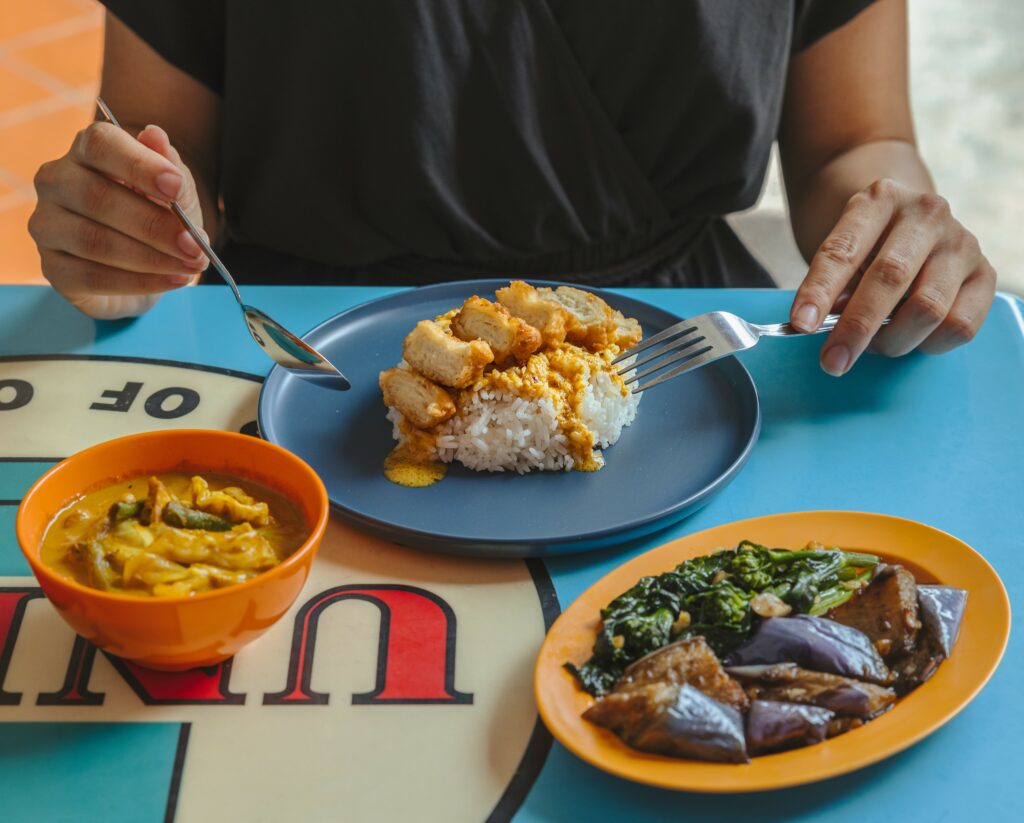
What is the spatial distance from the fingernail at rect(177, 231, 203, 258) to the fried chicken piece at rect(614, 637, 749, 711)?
0.87m

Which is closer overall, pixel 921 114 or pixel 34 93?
pixel 34 93

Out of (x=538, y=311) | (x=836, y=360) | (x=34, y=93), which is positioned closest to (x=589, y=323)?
(x=538, y=311)

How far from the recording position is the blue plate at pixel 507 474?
125cm

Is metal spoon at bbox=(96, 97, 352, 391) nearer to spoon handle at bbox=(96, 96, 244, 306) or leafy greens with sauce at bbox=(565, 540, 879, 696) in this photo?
spoon handle at bbox=(96, 96, 244, 306)

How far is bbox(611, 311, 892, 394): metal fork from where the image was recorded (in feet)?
4.92

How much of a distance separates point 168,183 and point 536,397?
58 cm

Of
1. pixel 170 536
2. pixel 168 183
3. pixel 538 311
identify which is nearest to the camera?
pixel 170 536

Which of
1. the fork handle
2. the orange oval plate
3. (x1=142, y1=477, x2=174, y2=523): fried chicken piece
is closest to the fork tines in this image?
the fork handle

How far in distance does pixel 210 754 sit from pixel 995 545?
98 cm

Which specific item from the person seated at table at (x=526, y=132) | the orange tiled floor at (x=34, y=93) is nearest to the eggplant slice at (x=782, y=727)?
the person seated at table at (x=526, y=132)

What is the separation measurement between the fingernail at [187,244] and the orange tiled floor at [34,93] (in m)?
2.81

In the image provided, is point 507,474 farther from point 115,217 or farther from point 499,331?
point 115,217

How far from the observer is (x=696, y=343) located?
1.54m

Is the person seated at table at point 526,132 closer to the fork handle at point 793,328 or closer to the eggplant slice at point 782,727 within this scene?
the fork handle at point 793,328
